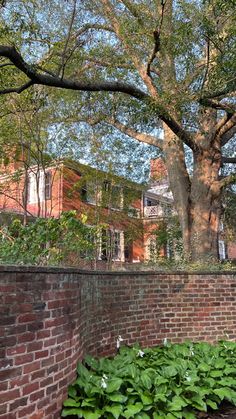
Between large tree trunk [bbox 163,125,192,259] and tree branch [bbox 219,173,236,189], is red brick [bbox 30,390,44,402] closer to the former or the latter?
large tree trunk [bbox 163,125,192,259]

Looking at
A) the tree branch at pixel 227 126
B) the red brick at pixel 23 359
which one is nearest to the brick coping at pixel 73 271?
the red brick at pixel 23 359

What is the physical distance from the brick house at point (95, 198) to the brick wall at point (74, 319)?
6485 mm

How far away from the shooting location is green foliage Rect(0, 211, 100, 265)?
5.20 metres

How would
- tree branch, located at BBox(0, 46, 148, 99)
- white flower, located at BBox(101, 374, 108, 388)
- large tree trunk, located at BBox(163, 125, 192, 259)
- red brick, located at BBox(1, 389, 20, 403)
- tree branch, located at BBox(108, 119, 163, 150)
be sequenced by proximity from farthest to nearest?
tree branch, located at BBox(108, 119, 163, 150) < large tree trunk, located at BBox(163, 125, 192, 259) < tree branch, located at BBox(0, 46, 148, 99) < white flower, located at BBox(101, 374, 108, 388) < red brick, located at BBox(1, 389, 20, 403)

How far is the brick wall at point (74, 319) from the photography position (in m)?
3.53

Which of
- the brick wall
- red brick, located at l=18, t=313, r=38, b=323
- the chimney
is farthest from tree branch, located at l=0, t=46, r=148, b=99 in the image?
the chimney

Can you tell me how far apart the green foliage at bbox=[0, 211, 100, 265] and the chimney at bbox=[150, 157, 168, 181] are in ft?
38.4

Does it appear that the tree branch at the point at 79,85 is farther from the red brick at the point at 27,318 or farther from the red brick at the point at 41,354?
the red brick at the point at 41,354

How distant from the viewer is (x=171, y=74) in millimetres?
10664

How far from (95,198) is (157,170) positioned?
285 cm

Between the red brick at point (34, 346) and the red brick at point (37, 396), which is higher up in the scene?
the red brick at point (34, 346)

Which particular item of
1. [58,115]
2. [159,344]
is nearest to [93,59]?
[58,115]

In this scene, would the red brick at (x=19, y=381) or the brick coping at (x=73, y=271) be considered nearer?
the red brick at (x=19, y=381)

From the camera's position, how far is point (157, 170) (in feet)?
61.5
